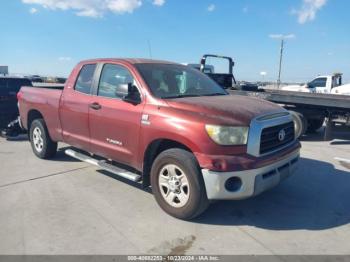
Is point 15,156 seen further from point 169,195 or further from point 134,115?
point 169,195

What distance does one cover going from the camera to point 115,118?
469cm

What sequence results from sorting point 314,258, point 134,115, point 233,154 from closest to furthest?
point 314,258, point 233,154, point 134,115

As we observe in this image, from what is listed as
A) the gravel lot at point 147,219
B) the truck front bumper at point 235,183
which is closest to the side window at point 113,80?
the gravel lot at point 147,219

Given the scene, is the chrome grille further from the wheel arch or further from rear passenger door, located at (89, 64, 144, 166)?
rear passenger door, located at (89, 64, 144, 166)

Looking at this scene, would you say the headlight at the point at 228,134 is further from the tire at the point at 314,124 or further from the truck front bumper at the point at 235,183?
the tire at the point at 314,124

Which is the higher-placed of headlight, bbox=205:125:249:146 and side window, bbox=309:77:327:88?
side window, bbox=309:77:327:88

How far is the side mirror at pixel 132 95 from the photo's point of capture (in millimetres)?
4457

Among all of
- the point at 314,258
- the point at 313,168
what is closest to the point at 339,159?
the point at 313,168

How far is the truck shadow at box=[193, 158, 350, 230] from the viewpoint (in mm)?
4055

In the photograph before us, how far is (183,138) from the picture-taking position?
151 inches

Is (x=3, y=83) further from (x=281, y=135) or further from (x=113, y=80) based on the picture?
(x=281, y=135)

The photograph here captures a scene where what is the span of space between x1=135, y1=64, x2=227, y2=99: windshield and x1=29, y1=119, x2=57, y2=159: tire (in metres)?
2.75

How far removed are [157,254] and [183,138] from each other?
1.26 metres

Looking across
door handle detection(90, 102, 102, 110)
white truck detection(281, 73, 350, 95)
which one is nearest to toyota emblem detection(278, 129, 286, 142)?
door handle detection(90, 102, 102, 110)
